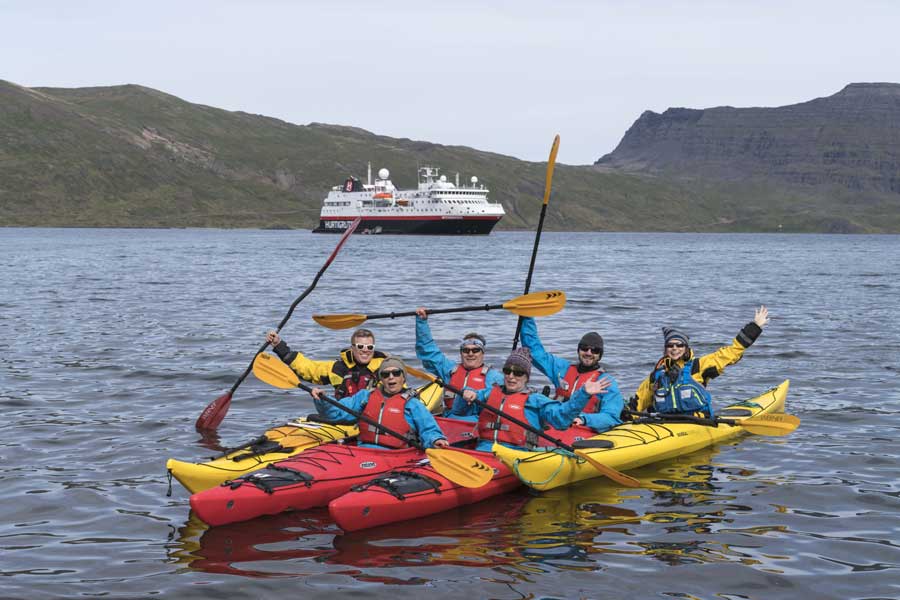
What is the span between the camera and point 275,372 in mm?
11398

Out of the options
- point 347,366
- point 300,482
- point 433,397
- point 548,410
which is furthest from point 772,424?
point 300,482

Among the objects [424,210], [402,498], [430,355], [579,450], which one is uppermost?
[424,210]

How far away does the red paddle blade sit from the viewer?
13547 millimetres

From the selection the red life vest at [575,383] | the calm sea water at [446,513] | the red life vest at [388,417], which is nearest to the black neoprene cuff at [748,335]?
the calm sea water at [446,513]

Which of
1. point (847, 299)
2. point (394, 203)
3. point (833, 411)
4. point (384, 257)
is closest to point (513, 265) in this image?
point (384, 257)

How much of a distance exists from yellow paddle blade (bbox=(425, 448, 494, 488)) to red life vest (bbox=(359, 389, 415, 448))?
25.5 inches

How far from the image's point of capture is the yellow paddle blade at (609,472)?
10.4 m

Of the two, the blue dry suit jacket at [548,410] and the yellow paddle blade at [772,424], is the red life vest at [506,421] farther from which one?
the yellow paddle blade at [772,424]

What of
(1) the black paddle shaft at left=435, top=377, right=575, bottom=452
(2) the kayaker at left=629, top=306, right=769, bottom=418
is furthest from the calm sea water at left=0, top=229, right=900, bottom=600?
(2) the kayaker at left=629, top=306, right=769, bottom=418

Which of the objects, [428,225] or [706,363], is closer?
[706,363]

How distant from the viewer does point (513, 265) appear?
6769 centimetres

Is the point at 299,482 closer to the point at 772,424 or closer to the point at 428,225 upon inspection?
the point at 772,424

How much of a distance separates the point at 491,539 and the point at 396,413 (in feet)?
6.24

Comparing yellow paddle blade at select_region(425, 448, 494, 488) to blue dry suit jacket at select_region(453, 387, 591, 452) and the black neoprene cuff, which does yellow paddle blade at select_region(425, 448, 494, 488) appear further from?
the black neoprene cuff
